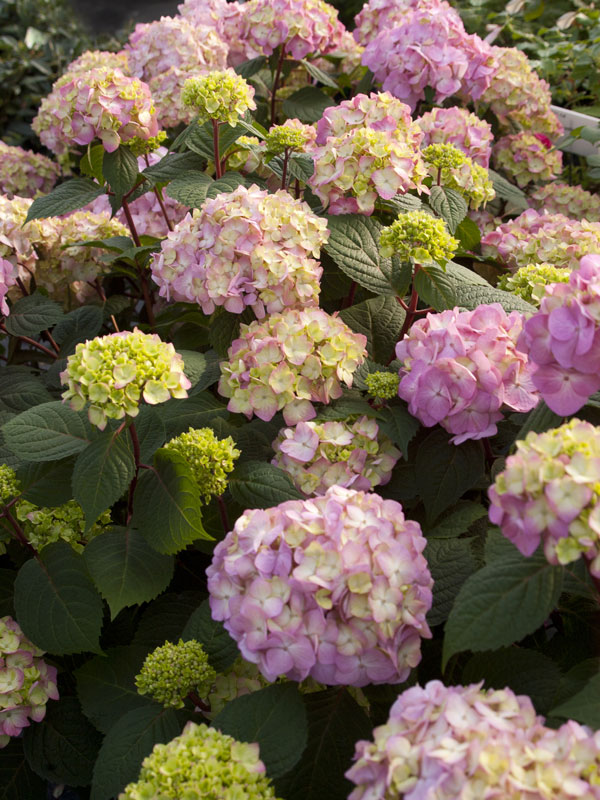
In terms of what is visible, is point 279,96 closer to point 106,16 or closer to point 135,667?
point 135,667

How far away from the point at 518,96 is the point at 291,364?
135 centimetres

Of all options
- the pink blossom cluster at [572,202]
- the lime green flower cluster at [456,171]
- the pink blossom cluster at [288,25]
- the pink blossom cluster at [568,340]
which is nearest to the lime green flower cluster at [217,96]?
the lime green flower cluster at [456,171]

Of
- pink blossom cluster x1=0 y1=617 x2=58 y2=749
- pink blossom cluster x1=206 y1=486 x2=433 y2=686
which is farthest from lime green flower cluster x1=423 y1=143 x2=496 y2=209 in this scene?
pink blossom cluster x1=0 y1=617 x2=58 y2=749

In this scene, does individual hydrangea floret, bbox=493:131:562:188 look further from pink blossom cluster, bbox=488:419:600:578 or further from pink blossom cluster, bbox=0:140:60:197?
pink blossom cluster, bbox=488:419:600:578

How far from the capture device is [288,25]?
1955 mm

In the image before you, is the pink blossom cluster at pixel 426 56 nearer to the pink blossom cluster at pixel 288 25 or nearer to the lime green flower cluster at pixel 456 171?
the pink blossom cluster at pixel 288 25

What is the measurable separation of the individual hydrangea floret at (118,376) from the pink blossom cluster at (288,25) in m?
1.22

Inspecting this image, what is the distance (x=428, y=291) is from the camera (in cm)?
133

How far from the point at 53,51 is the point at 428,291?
388cm

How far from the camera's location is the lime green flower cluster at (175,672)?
105cm

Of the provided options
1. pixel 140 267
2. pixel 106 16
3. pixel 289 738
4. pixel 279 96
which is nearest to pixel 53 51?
pixel 106 16

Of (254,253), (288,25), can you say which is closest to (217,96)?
(254,253)

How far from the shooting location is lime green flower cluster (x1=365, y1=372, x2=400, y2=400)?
4.05ft

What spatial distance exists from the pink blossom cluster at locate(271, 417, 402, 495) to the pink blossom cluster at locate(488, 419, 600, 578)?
0.41 meters
